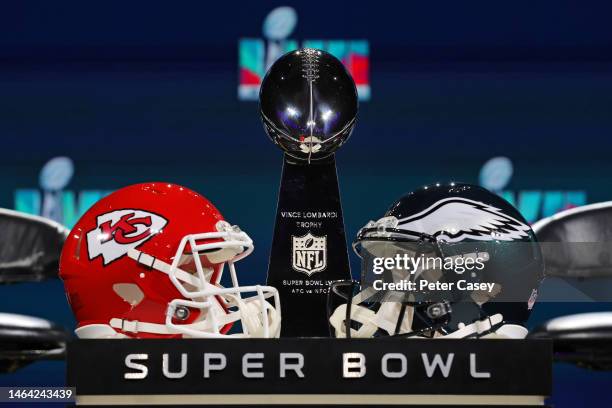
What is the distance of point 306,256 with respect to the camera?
5.48 feet

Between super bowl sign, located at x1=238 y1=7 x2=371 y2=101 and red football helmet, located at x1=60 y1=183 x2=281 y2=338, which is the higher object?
super bowl sign, located at x1=238 y1=7 x2=371 y2=101

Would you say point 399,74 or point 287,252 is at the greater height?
point 399,74

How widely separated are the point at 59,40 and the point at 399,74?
945 millimetres

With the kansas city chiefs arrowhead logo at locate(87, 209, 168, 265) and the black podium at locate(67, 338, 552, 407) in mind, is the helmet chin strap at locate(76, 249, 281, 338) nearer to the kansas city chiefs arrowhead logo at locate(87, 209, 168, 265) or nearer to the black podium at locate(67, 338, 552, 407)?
the kansas city chiefs arrowhead logo at locate(87, 209, 168, 265)

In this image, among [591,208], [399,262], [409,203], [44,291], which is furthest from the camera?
[44,291]

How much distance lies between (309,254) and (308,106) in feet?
0.77

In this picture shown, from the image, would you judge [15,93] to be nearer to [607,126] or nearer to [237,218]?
[237,218]

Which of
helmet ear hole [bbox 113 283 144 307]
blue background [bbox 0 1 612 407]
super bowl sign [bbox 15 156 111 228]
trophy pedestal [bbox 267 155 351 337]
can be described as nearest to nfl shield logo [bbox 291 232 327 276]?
trophy pedestal [bbox 267 155 351 337]

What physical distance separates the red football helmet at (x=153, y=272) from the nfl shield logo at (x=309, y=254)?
0.09m

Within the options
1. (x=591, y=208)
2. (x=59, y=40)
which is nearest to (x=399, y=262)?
(x=591, y=208)

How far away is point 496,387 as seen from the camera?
1180 mm

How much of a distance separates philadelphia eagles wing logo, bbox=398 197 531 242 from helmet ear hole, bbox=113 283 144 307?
41cm

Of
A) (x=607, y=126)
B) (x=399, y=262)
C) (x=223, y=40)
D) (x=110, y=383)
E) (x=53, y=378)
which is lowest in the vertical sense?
(x=53, y=378)

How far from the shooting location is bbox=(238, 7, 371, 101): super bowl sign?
2.81 meters
